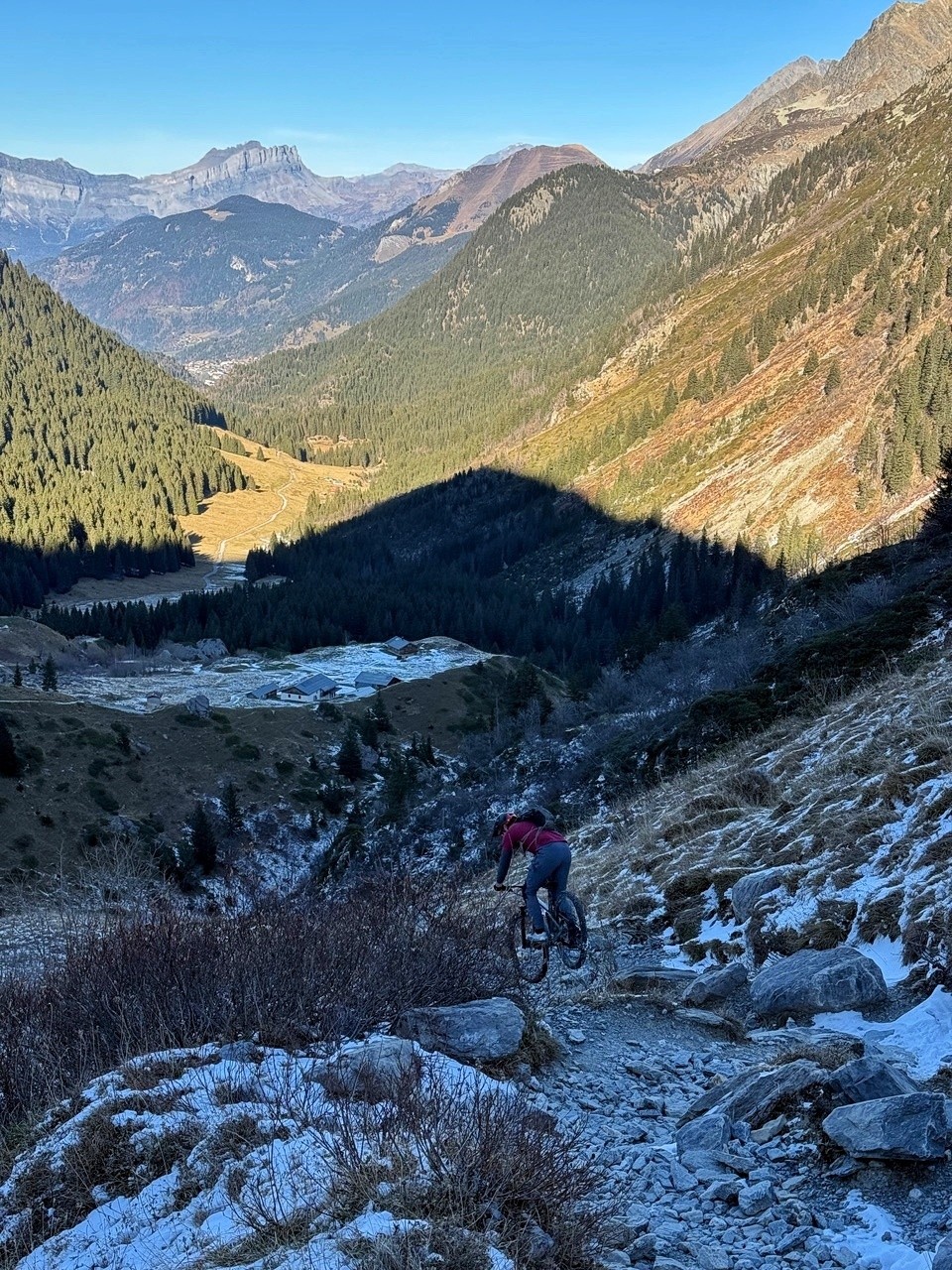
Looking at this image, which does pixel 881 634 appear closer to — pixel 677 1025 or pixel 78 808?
pixel 677 1025

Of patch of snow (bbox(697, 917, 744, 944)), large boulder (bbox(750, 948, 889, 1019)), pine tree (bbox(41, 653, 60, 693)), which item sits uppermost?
large boulder (bbox(750, 948, 889, 1019))

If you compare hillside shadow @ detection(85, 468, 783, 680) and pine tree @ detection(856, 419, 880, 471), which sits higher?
pine tree @ detection(856, 419, 880, 471)

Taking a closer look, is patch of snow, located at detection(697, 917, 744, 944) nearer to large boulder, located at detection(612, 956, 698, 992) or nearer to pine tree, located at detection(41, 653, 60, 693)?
large boulder, located at detection(612, 956, 698, 992)

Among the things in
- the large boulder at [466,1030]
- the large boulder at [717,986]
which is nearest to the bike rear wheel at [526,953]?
the large boulder at [717,986]

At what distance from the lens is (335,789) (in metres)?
64.5

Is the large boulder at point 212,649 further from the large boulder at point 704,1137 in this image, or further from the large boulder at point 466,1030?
the large boulder at point 704,1137

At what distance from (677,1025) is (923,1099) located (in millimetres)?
4546

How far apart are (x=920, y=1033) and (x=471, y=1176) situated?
5.68 metres

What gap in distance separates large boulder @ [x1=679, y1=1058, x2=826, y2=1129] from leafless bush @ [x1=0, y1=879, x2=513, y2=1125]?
3316 millimetres

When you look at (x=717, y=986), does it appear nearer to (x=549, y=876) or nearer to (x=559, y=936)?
(x=559, y=936)

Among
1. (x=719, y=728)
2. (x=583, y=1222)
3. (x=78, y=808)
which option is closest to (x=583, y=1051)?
(x=583, y=1222)

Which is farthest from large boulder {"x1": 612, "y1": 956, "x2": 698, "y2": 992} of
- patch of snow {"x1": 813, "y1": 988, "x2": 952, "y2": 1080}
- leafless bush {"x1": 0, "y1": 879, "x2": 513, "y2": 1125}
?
patch of snow {"x1": 813, "y1": 988, "x2": 952, "y2": 1080}

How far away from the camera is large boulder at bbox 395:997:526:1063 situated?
847 centimetres

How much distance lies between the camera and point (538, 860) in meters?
13.2
